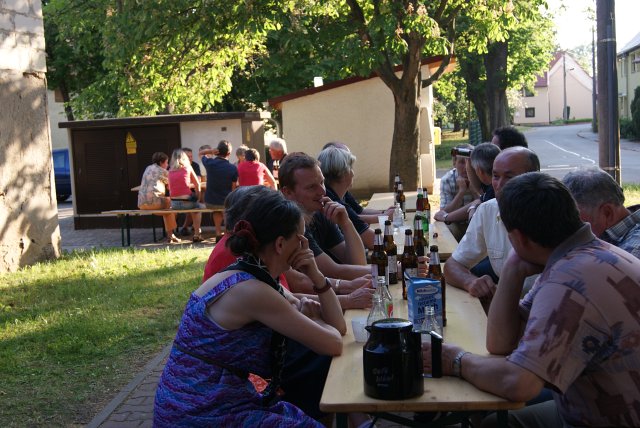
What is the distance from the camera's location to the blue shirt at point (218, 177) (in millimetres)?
14438

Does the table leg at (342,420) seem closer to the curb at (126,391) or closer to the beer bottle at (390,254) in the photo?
the beer bottle at (390,254)

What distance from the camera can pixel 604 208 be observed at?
400 cm

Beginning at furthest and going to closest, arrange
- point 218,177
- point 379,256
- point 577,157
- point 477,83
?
point 477,83, point 577,157, point 218,177, point 379,256

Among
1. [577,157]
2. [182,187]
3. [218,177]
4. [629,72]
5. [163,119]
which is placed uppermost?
[629,72]

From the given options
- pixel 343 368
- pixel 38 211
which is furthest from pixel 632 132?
pixel 343 368

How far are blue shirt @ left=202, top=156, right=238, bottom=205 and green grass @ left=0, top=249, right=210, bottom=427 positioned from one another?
2.52m

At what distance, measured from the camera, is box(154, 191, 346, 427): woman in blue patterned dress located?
127 inches

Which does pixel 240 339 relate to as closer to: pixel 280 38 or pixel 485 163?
pixel 485 163

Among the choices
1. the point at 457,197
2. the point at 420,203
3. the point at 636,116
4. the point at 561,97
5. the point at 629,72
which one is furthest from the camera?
the point at 561,97

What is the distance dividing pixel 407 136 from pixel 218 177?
5.05m

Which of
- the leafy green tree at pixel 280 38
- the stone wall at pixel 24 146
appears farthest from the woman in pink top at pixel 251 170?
the stone wall at pixel 24 146

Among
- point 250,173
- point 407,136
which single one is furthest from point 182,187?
point 407,136

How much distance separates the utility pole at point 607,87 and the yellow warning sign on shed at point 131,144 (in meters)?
11.3

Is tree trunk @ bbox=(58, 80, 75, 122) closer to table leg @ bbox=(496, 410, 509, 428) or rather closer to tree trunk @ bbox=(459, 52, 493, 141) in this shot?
tree trunk @ bbox=(459, 52, 493, 141)
